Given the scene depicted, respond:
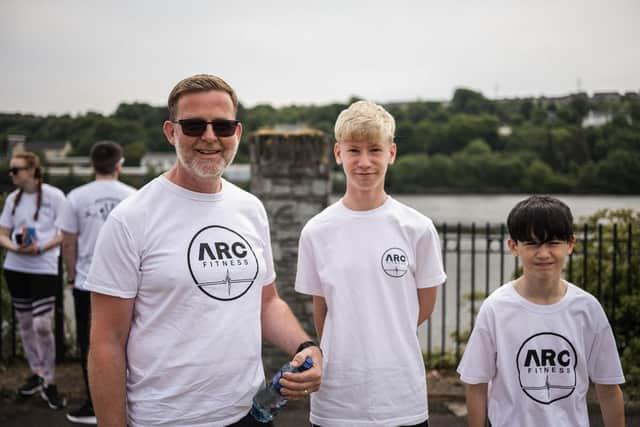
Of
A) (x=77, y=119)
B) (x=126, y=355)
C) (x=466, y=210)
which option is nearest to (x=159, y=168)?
(x=77, y=119)

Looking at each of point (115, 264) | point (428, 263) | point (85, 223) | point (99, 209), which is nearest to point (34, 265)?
point (85, 223)

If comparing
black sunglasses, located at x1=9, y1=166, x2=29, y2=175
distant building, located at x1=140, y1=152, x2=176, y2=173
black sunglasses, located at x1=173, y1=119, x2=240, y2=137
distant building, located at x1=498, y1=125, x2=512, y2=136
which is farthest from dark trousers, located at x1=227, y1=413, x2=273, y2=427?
distant building, located at x1=498, y1=125, x2=512, y2=136

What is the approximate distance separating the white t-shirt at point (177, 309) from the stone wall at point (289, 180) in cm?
308

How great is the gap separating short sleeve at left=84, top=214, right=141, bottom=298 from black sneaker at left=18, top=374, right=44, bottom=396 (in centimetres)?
377

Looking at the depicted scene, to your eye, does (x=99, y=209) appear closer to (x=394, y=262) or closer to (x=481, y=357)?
(x=394, y=262)

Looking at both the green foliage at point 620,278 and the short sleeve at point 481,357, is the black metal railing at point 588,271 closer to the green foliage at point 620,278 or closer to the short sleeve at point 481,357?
the green foliage at point 620,278

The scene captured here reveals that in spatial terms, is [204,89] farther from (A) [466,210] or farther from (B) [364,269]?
(A) [466,210]

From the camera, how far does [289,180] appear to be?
5.08m

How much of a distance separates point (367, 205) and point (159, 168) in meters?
8.85

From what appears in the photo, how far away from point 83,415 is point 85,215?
1.60 meters

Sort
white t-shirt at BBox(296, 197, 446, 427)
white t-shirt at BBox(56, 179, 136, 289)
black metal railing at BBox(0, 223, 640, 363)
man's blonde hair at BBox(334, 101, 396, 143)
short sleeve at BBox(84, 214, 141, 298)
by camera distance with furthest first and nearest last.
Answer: black metal railing at BBox(0, 223, 640, 363) < white t-shirt at BBox(56, 179, 136, 289) < man's blonde hair at BBox(334, 101, 396, 143) < white t-shirt at BBox(296, 197, 446, 427) < short sleeve at BBox(84, 214, 141, 298)

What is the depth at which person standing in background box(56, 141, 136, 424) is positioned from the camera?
178 inches

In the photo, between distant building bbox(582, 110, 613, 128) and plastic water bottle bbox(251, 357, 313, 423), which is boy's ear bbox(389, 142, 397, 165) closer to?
plastic water bottle bbox(251, 357, 313, 423)

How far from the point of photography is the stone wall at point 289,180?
5.06m
